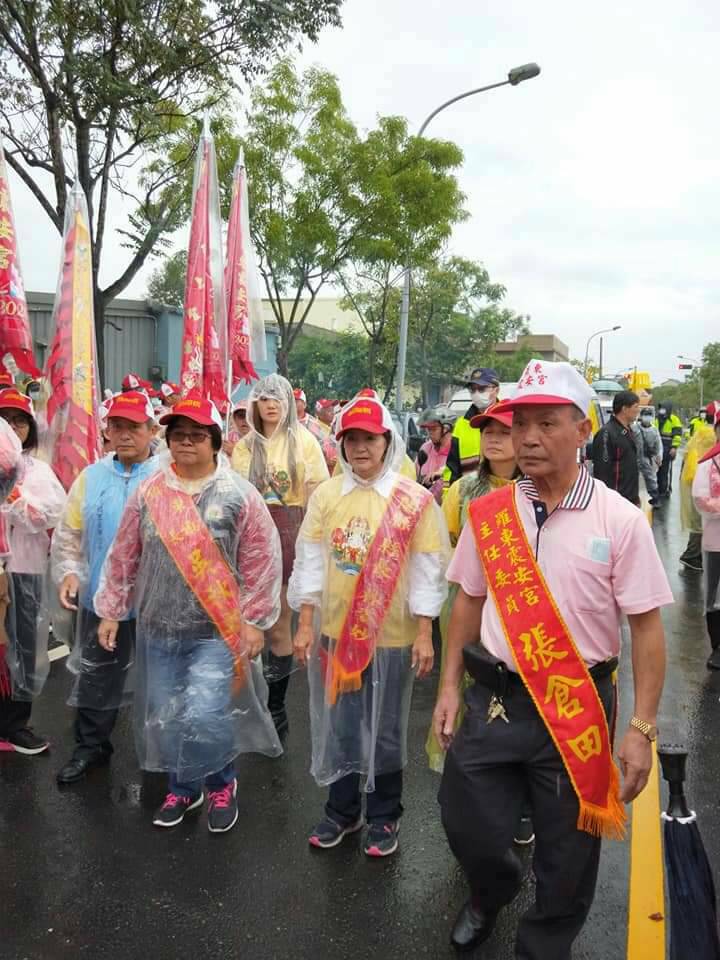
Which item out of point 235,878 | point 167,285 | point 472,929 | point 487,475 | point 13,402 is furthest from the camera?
point 167,285

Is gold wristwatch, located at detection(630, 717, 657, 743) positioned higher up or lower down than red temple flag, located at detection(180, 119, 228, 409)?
lower down

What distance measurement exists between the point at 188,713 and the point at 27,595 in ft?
4.60

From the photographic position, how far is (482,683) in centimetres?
245

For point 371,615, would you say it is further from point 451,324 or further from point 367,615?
point 451,324

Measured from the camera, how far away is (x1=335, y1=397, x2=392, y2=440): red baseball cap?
10.9 feet

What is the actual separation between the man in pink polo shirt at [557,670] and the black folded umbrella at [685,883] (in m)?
0.09

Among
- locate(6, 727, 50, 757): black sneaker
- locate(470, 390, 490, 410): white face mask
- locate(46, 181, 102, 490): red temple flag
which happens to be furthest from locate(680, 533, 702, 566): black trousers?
locate(6, 727, 50, 757): black sneaker

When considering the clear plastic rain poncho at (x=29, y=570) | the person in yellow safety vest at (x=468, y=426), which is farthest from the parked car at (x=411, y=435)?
the clear plastic rain poncho at (x=29, y=570)

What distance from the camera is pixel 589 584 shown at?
2.26 meters

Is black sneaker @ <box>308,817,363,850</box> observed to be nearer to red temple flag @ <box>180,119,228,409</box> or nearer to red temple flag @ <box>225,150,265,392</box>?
red temple flag @ <box>180,119,228,409</box>

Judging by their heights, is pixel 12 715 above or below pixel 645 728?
below

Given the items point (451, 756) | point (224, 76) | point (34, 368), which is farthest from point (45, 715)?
point (224, 76)

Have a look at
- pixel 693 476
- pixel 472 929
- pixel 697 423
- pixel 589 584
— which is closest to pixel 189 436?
pixel 589 584

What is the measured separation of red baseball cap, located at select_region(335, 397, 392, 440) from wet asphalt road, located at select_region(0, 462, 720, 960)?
5.44 feet
